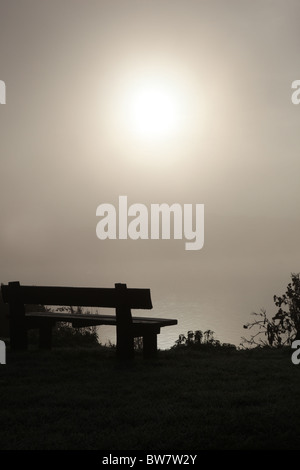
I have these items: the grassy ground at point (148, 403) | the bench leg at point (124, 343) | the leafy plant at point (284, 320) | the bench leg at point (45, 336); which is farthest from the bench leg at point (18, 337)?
the leafy plant at point (284, 320)

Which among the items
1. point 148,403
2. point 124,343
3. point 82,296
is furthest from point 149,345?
point 148,403

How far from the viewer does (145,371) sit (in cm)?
939

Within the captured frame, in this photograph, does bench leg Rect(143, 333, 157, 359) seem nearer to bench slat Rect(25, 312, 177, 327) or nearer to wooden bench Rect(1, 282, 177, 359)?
wooden bench Rect(1, 282, 177, 359)

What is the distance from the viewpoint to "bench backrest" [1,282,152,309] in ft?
34.7

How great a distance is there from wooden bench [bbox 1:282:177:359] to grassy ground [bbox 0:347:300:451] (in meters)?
0.49

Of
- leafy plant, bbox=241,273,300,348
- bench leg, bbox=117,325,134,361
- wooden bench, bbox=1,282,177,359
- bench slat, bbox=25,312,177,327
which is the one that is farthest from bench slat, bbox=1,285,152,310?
leafy plant, bbox=241,273,300,348

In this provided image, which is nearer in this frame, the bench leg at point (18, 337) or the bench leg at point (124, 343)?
the bench leg at point (124, 343)

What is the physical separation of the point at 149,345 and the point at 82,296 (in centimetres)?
161

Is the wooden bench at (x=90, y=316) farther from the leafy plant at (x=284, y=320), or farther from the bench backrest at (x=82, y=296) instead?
the leafy plant at (x=284, y=320)

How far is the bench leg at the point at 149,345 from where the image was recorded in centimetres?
1068

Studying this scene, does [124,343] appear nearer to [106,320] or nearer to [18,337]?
[106,320]

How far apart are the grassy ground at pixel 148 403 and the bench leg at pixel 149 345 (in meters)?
0.22

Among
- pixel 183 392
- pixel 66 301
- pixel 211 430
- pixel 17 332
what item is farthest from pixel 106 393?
pixel 17 332
